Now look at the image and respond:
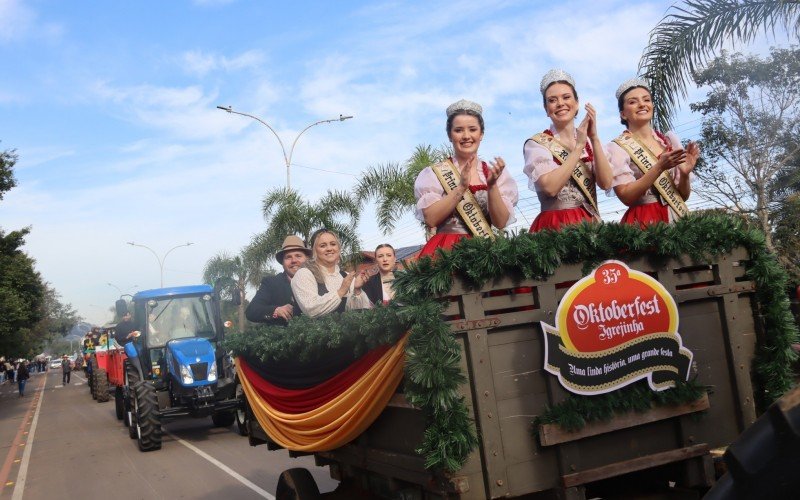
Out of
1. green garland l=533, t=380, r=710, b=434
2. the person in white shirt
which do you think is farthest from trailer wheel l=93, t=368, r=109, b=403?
green garland l=533, t=380, r=710, b=434

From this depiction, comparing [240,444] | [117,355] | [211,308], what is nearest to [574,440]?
[240,444]

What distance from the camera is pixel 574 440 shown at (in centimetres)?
317

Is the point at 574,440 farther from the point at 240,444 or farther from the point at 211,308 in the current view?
the point at 211,308

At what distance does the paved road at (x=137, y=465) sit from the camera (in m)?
9.45

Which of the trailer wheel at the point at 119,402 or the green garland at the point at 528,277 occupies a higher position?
the green garland at the point at 528,277

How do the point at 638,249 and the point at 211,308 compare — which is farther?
the point at 211,308

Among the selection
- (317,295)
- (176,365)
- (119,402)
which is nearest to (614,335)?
(317,295)

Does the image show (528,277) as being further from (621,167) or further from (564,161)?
(621,167)

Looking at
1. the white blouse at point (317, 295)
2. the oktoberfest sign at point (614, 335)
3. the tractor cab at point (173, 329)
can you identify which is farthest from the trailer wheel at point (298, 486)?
the tractor cab at point (173, 329)

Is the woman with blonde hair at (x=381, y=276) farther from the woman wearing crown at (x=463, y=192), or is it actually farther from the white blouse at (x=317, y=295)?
the woman wearing crown at (x=463, y=192)

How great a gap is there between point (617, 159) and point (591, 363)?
150 centimetres

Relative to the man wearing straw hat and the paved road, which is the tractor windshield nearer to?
the paved road

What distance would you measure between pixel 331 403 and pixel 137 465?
28.9 ft

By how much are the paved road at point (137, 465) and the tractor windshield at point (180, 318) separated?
1989 millimetres
